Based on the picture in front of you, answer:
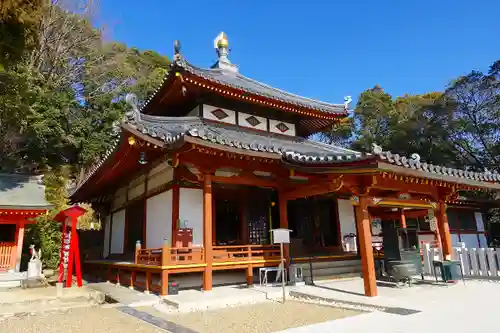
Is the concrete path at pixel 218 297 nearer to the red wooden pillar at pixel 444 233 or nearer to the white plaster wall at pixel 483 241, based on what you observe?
the red wooden pillar at pixel 444 233

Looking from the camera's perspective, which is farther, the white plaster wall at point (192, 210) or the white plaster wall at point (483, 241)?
the white plaster wall at point (483, 241)

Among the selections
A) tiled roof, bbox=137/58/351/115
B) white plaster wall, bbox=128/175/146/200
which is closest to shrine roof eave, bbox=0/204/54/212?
white plaster wall, bbox=128/175/146/200

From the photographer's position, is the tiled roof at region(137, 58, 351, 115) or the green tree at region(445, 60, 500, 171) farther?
the green tree at region(445, 60, 500, 171)

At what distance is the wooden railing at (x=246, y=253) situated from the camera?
1005cm

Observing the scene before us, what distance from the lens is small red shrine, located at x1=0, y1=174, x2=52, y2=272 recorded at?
1639cm

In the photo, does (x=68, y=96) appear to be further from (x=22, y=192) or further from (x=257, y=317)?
(x=257, y=317)

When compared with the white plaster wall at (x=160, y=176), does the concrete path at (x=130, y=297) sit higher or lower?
lower

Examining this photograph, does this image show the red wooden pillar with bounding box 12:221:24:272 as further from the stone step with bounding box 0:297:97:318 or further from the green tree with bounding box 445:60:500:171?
the green tree with bounding box 445:60:500:171

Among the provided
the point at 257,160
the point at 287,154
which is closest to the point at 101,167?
the point at 257,160

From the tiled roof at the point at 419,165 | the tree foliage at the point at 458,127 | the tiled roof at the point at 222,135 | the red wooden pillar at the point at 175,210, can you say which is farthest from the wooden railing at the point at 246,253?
the tree foliage at the point at 458,127

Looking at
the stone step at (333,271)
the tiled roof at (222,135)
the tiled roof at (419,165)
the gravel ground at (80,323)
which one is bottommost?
the gravel ground at (80,323)

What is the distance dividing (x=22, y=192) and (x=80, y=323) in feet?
47.7

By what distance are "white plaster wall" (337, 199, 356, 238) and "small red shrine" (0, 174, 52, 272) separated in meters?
14.1

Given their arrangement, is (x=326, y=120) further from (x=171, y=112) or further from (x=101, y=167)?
(x=101, y=167)
